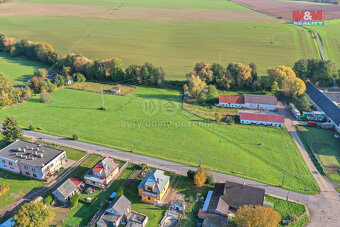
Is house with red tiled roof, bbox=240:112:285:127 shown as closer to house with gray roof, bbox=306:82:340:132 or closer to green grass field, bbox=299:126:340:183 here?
green grass field, bbox=299:126:340:183

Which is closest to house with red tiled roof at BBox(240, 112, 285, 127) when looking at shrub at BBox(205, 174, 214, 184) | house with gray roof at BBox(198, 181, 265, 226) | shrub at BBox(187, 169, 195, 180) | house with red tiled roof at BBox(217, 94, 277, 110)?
house with red tiled roof at BBox(217, 94, 277, 110)

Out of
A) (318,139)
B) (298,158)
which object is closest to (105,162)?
(298,158)

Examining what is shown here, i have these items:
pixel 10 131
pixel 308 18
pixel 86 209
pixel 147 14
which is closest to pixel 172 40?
pixel 147 14

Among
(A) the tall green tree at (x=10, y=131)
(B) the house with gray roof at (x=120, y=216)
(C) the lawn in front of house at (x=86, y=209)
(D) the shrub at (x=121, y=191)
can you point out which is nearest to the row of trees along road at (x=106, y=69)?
(A) the tall green tree at (x=10, y=131)

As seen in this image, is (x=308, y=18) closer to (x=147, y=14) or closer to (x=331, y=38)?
(x=331, y=38)

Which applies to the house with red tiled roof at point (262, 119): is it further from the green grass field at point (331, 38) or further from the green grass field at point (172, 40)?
the green grass field at point (331, 38)

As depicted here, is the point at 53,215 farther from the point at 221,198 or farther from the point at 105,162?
the point at 221,198
